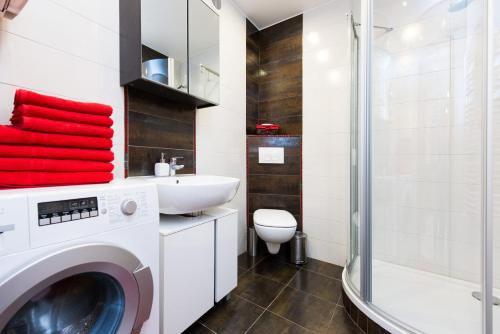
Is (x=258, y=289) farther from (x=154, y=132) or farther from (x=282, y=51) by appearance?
(x=282, y=51)

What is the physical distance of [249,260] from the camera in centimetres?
205

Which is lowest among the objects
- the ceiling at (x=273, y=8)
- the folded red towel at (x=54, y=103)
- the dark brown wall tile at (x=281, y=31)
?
the folded red towel at (x=54, y=103)

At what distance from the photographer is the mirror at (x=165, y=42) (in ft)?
3.98

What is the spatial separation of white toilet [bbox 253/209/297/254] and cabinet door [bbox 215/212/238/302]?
42 cm

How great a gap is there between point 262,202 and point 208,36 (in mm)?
1485

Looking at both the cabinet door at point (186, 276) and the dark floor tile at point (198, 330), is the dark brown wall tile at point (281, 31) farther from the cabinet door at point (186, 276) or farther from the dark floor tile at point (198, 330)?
the dark floor tile at point (198, 330)

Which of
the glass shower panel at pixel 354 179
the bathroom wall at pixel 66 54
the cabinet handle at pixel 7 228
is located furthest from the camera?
the glass shower panel at pixel 354 179

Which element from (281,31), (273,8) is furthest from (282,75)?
(273,8)

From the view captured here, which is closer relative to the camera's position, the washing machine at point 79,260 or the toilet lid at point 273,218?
the washing machine at point 79,260

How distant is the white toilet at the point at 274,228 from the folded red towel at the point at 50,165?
122cm

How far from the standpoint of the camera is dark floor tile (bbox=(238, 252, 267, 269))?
6.39 ft

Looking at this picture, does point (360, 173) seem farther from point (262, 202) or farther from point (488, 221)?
point (262, 202)

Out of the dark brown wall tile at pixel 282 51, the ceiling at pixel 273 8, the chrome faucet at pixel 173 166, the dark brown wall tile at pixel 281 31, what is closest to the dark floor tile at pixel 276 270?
the chrome faucet at pixel 173 166

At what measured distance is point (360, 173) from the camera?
1303 mm
